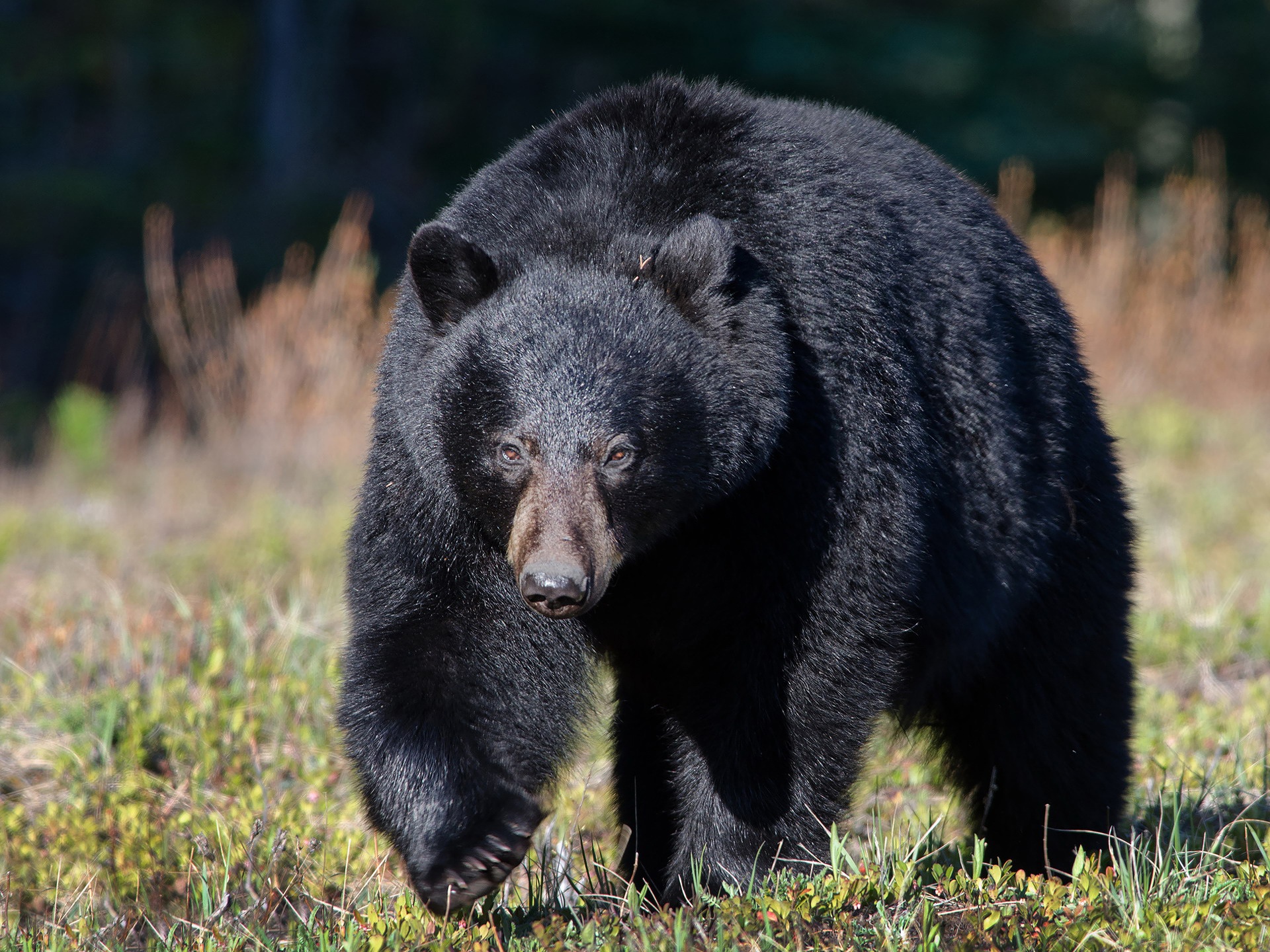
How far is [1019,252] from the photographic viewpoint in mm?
3219

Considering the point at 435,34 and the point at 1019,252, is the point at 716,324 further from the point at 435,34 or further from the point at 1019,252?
the point at 435,34

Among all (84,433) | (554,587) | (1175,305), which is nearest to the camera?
(554,587)

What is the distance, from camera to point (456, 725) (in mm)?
2684

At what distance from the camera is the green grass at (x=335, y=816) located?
2.45m

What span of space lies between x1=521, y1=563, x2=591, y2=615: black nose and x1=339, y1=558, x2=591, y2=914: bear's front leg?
0.35 m

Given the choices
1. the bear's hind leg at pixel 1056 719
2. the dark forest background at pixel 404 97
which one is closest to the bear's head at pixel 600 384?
the bear's hind leg at pixel 1056 719

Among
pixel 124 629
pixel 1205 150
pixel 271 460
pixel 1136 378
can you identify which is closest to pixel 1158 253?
pixel 1136 378

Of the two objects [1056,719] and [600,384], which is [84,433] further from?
[1056,719]

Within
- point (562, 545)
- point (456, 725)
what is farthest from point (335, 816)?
point (562, 545)

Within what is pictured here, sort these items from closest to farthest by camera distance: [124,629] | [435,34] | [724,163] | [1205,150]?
[724,163]
[124,629]
[1205,150]
[435,34]

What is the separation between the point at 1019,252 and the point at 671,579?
1.19m

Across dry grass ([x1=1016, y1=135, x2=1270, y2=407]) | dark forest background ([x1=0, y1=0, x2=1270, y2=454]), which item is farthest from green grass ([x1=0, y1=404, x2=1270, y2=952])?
dark forest background ([x1=0, y1=0, x2=1270, y2=454])

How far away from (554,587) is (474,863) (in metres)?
0.56

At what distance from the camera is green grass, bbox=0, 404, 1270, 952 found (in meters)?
2.45
